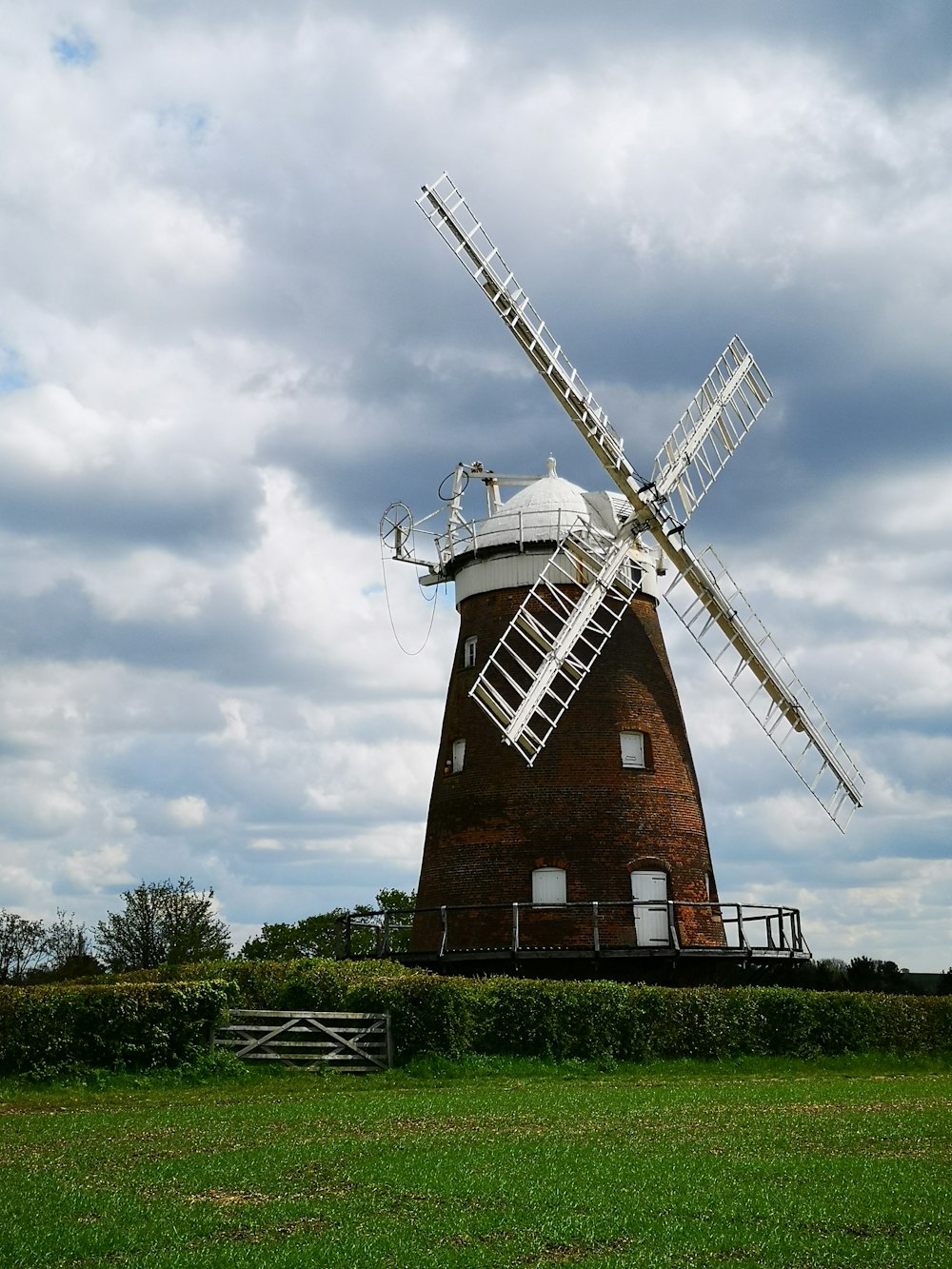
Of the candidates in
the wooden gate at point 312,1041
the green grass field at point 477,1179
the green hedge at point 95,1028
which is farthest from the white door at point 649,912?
the green hedge at point 95,1028

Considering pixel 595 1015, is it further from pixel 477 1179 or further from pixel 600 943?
pixel 477 1179

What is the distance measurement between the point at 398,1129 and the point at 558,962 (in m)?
11.0

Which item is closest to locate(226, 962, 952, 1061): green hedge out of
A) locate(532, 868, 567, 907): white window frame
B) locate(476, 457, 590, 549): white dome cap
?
locate(532, 868, 567, 907): white window frame

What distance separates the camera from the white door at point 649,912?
25.1 metres

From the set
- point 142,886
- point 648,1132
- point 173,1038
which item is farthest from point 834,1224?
point 142,886

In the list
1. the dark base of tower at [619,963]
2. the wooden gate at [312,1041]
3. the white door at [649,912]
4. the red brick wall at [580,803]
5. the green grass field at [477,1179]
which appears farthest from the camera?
the red brick wall at [580,803]

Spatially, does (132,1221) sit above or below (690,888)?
below

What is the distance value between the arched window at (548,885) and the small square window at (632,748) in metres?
2.76

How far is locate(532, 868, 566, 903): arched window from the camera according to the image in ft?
82.5

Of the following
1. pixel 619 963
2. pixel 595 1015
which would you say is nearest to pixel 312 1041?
pixel 595 1015

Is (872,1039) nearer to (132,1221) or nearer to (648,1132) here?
(648,1132)

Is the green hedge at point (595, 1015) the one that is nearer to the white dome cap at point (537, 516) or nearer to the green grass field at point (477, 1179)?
the green grass field at point (477, 1179)

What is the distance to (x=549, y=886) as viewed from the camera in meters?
25.2

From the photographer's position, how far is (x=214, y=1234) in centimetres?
899
